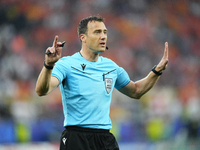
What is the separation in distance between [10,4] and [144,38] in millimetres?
5147

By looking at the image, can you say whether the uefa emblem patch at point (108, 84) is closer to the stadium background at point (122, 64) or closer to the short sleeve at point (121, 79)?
the short sleeve at point (121, 79)

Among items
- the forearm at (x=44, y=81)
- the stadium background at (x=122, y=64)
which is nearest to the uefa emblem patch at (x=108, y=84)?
the forearm at (x=44, y=81)

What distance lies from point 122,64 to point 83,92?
9046 mm

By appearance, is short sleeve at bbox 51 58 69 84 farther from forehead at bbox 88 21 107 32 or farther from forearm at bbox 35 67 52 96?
forehead at bbox 88 21 107 32

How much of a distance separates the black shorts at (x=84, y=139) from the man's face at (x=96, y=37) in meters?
0.82

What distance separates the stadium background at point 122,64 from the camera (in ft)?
→ 28.5

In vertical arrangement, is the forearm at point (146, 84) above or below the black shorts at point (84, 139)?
above

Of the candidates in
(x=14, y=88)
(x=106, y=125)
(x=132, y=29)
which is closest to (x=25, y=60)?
(x=14, y=88)

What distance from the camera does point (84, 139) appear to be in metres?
3.33

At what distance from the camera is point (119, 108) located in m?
10.5

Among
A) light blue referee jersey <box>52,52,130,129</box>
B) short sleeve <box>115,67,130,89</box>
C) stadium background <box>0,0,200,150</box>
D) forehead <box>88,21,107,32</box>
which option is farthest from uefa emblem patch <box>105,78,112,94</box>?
stadium background <box>0,0,200,150</box>

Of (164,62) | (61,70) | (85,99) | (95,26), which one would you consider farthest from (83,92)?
(164,62)

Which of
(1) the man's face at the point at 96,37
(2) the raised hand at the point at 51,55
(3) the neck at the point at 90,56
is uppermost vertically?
(1) the man's face at the point at 96,37

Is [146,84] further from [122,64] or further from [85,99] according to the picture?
[122,64]
